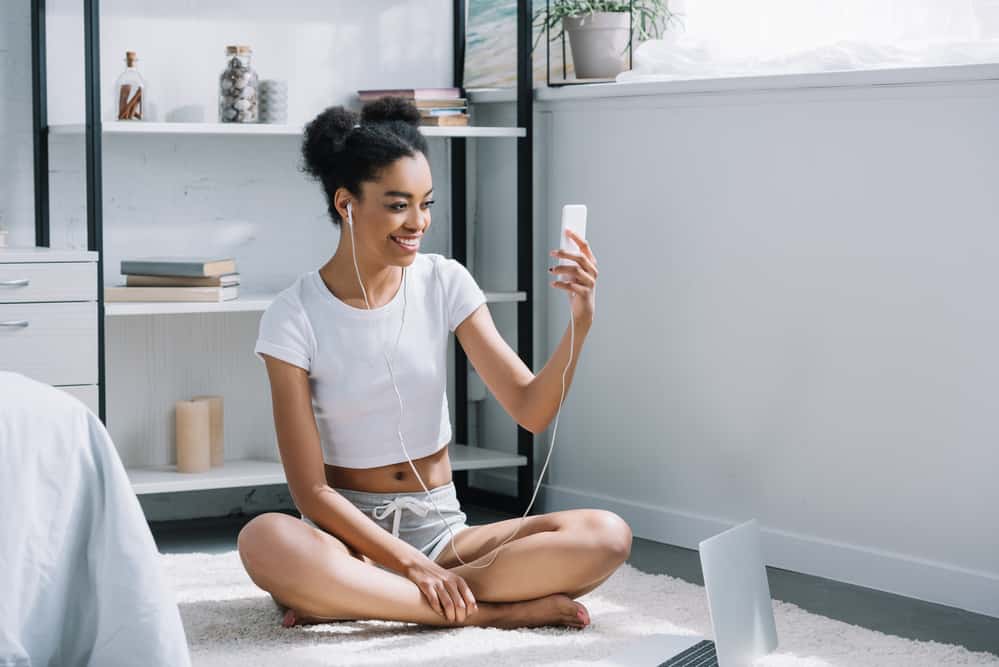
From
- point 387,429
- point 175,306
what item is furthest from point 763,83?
point 175,306

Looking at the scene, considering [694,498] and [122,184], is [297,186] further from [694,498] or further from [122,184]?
[694,498]

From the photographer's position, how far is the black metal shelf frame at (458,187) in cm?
282

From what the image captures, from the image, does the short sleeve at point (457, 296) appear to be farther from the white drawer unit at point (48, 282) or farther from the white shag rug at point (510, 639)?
the white drawer unit at point (48, 282)

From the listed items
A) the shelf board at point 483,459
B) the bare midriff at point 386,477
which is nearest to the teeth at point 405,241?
the bare midriff at point 386,477

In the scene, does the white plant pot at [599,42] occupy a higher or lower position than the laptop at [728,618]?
higher

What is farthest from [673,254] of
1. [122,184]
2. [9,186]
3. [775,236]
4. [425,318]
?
[9,186]

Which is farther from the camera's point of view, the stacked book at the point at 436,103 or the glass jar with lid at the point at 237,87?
the stacked book at the point at 436,103

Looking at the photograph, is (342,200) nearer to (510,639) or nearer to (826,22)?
Result: (510,639)

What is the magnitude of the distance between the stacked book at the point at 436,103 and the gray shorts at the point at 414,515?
1.12m

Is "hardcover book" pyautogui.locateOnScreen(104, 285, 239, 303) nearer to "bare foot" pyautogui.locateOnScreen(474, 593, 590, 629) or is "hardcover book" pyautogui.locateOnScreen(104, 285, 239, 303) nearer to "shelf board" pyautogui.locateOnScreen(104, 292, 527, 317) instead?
"shelf board" pyautogui.locateOnScreen(104, 292, 527, 317)

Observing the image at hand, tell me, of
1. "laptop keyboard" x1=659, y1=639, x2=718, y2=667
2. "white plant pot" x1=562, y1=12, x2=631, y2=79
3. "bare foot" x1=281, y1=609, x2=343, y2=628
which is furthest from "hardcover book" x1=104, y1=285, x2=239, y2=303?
"laptop keyboard" x1=659, y1=639, x2=718, y2=667

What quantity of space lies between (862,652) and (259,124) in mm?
1656

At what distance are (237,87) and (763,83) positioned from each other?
44.3 inches

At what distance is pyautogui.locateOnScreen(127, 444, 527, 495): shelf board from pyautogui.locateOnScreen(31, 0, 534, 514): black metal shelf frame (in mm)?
85
